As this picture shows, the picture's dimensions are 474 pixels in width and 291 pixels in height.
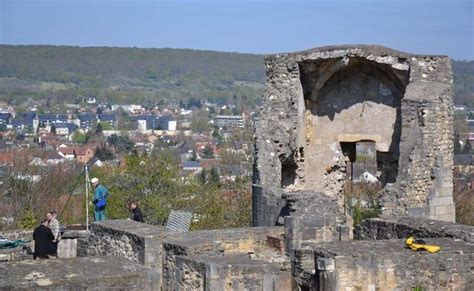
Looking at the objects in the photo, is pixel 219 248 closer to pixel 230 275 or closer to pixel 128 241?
pixel 128 241

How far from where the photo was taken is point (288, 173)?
2281 centimetres

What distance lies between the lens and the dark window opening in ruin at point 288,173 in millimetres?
22578

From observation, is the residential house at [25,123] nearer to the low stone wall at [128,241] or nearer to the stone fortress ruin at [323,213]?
the stone fortress ruin at [323,213]

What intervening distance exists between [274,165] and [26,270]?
9.81 m

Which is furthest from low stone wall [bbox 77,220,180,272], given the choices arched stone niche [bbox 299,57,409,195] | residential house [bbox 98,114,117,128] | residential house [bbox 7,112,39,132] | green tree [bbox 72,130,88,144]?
residential house [bbox 98,114,117,128]

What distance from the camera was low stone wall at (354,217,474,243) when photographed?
1468 centimetres

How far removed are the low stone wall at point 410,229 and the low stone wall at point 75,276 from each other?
4519mm

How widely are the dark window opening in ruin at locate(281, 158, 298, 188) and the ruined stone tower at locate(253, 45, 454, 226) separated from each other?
27 mm

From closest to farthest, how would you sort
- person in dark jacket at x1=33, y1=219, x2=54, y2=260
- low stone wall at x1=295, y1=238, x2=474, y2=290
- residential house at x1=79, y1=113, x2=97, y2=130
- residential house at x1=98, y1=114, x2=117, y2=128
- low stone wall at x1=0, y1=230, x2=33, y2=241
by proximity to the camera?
low stone wall at x1=295, y1=238, x2=474, y2=290 → person in dark jacket at x1=33, y1=219, x2=54, y2=260 → low stone wall at x1=0, y1=230, x2=33, y2=241 → residential house at x1=79, y1=113, x2=97, y2=130 → residential house at x1=98, y1=114, x2=117, y2=128

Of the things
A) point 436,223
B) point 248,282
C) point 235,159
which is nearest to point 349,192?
point 235,159

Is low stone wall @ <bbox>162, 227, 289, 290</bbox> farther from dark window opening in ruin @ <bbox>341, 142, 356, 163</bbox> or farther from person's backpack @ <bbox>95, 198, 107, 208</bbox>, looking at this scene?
dark window opening in ruin @ <bbox>341, 142, 356, 163</bbox>

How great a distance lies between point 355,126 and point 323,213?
3373 mm

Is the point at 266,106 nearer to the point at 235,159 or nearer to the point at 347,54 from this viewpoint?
the point at 347,54

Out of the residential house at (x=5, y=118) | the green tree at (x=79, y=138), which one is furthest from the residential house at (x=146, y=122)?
the green tree at (x=79, y=138)
